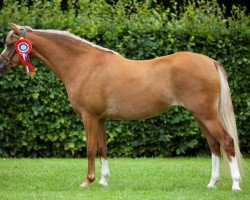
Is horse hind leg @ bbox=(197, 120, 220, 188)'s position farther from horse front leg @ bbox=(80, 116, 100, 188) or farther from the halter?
the halter

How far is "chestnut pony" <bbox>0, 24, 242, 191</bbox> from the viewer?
8242 mm

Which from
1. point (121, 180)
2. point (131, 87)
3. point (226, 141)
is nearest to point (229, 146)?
point (226, 141)

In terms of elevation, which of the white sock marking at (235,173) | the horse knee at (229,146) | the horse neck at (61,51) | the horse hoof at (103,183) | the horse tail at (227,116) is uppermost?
the horse neck at (61,51)

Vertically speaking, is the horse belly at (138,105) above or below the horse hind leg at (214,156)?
above

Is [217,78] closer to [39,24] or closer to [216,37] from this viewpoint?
[216,37]

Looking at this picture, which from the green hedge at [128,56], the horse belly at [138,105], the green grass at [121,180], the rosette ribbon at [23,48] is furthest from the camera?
the green hedge at [128,56]

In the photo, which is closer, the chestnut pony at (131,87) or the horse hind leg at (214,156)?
the chestnut pony at (131,87)

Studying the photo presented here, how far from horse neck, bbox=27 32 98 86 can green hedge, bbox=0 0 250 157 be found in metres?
3.68

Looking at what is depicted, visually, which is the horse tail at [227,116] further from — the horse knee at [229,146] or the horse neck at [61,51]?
the horse neck at [61,51]

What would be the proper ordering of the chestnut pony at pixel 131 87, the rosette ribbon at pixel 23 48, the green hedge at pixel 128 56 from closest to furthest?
the chestnut pony at pixel 131 87, the rosette ribbon at pixel 23 48, the green hedge at pixel 128 56

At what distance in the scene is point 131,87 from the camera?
336 inches

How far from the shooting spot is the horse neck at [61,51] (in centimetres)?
883

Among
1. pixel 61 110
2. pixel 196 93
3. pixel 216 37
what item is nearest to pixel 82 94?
pixel 196 93

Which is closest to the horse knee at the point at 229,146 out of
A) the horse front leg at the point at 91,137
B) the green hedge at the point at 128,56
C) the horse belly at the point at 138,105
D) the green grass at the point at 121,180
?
the green grass at the point at 121,180
